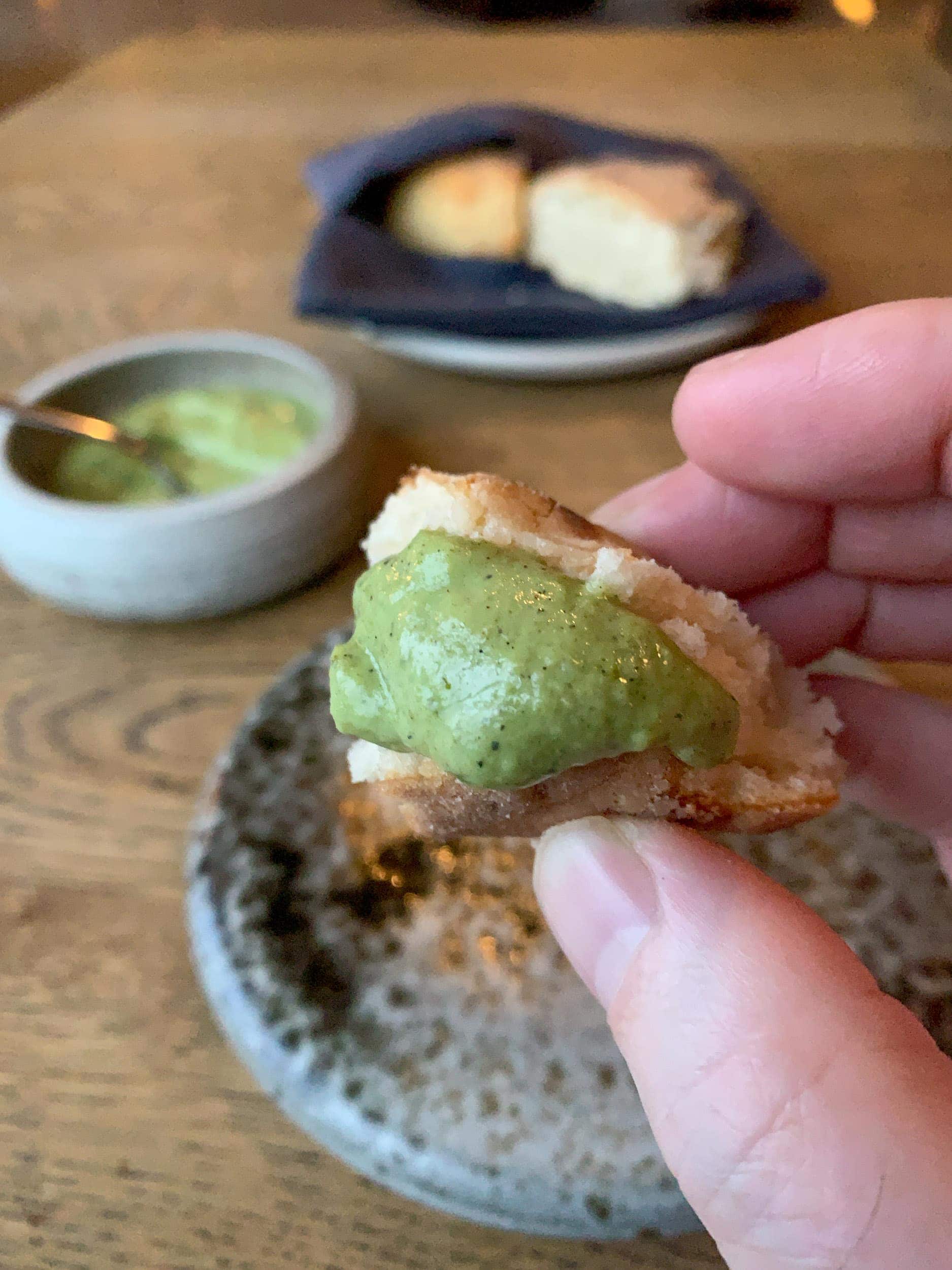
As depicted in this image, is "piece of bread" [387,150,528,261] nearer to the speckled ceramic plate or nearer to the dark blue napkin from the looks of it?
the dark blue napkin

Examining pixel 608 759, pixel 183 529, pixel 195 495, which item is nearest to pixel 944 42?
pixel 195 495

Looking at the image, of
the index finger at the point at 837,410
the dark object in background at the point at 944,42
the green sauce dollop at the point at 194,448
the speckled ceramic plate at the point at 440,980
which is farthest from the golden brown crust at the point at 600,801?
the dark object in background at the point at 944,42

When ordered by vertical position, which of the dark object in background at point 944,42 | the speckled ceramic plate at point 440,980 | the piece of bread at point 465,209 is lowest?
the speckled ceramic plate at point 440,980

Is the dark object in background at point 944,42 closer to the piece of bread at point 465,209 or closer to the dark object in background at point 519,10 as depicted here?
the piece of bread at point 465,209

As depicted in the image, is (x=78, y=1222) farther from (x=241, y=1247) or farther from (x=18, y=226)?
(x=18, y=226)

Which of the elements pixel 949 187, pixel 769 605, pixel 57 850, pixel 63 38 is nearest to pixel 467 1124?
pixel 57 850

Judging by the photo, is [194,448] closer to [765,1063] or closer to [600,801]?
[600,801]

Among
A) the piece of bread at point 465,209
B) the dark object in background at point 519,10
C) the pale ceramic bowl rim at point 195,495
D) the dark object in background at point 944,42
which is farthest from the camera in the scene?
the dark object in background at point 519,10
